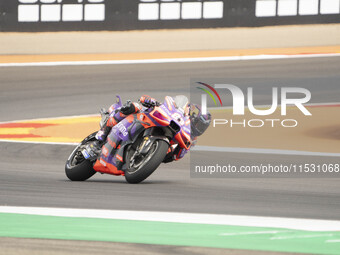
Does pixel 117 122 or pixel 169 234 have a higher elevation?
pixel 117 122

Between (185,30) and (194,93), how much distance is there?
9.59 feet

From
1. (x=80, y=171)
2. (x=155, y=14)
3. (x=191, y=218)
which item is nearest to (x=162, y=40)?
(x=155, y=14)

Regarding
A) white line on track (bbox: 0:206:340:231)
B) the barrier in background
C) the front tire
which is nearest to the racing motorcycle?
the front tire

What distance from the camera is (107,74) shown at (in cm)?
2122

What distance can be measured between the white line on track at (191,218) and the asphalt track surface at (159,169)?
0.24m

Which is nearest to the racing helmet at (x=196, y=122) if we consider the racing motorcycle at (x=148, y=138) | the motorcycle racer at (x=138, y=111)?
the motorcycle racer at (x=138, y=111)

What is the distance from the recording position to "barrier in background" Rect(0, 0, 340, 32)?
70.3ft

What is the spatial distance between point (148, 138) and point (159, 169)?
100 inches

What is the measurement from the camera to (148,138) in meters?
8.86

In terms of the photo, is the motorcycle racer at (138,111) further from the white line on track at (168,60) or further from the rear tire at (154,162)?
the white line on track at (168,60)

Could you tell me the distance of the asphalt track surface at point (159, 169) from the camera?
7926 millimetres

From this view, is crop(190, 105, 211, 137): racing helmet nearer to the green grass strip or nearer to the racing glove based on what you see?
the racing glove

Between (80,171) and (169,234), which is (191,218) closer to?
(169,234)

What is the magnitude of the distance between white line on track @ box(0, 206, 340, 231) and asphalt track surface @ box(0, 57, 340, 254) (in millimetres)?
244
